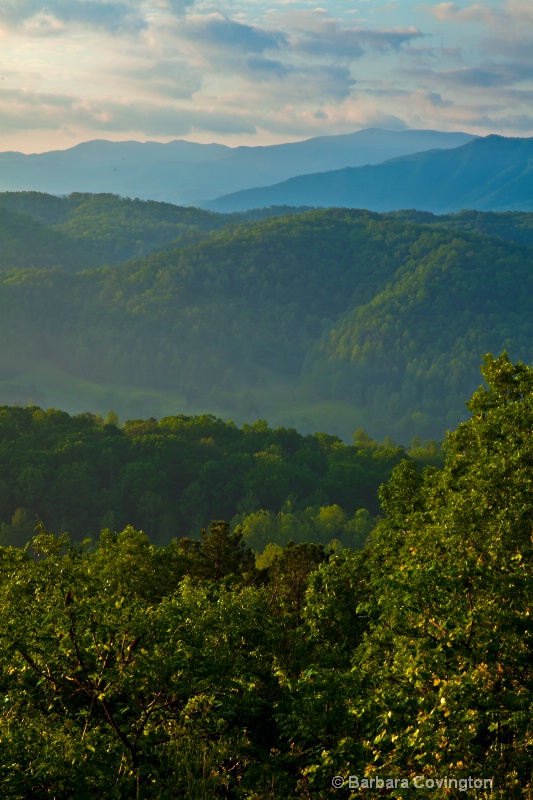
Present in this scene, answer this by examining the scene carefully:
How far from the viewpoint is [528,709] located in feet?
40.5

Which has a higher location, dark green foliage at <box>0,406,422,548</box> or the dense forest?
the dense forest

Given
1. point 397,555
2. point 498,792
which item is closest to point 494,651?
point 498,792

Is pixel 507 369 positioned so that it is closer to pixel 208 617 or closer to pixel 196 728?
pixel 208 617

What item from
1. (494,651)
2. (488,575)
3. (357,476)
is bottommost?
(357,476)

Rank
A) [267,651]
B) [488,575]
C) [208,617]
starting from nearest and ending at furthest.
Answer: [488,575], [208,617], [267,651]

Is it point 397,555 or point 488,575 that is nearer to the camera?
point 488,575

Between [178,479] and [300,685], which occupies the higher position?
[300,685]

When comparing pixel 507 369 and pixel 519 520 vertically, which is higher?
pixel 507 369

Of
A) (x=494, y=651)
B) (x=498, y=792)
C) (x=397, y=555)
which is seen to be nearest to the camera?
(x=498, y=792)

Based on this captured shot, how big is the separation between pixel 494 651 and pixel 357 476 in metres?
126

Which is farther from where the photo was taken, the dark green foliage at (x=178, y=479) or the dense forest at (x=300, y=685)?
the dark green foliage at (x=178, y=479)

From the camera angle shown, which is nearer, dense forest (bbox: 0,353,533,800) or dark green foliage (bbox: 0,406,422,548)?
dense forest (bbox: 0,353,533,800)

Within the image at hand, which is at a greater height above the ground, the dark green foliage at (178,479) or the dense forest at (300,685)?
the dense forest at (300,685)

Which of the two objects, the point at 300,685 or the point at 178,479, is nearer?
the point at 300,685
